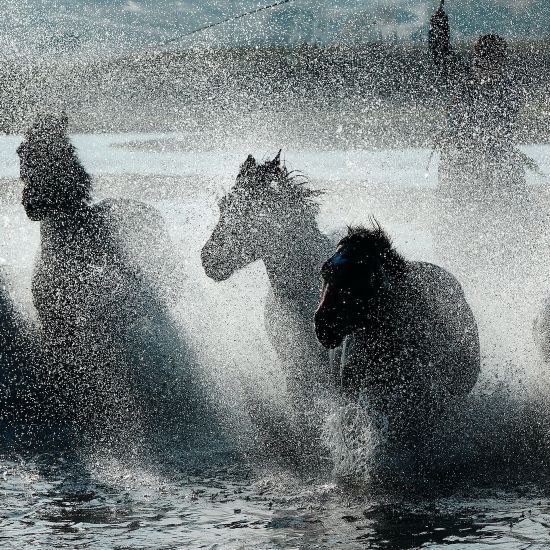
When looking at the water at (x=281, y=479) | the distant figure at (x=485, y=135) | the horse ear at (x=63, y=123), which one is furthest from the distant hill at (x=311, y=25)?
the water at (x=281, y=479)

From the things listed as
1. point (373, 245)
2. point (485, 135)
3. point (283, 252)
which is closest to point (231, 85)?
point (485, 135)

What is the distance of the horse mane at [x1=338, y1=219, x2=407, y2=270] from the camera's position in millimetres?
3127

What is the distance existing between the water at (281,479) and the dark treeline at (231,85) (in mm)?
4655

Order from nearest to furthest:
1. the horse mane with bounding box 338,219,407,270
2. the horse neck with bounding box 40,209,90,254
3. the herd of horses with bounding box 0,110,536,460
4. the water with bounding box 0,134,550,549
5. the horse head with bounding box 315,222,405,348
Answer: the water with bounding box 0,134,550,549, the horse head with bounding box 315,222,405,348, the horse mane with bounding box 338,219,407,270, the herd of horses with bounding box 0,110,536,460, the horse neck with bounding box 40,209,90,254

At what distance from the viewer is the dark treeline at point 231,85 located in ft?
32.6

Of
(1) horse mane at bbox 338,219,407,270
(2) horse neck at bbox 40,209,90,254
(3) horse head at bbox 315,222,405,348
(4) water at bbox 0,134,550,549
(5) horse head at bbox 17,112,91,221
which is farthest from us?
(2) horse neck at bbox 40,209,90,254

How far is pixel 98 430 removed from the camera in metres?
4.27

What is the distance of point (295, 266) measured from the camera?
12.8ft

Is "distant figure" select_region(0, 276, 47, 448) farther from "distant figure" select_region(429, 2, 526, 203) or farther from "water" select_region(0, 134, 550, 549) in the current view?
"distant figure" select_region(429, 2, 526, 203)

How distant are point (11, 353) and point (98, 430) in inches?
52.1

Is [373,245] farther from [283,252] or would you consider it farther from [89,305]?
[89,305]

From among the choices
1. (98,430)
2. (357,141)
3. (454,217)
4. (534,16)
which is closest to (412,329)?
(98,430)

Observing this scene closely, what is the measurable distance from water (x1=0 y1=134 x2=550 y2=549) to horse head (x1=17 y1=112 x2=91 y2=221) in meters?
1.07

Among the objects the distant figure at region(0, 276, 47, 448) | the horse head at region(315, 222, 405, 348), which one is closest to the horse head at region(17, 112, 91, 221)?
the distant figure at region(0, 276, 47, 448)
